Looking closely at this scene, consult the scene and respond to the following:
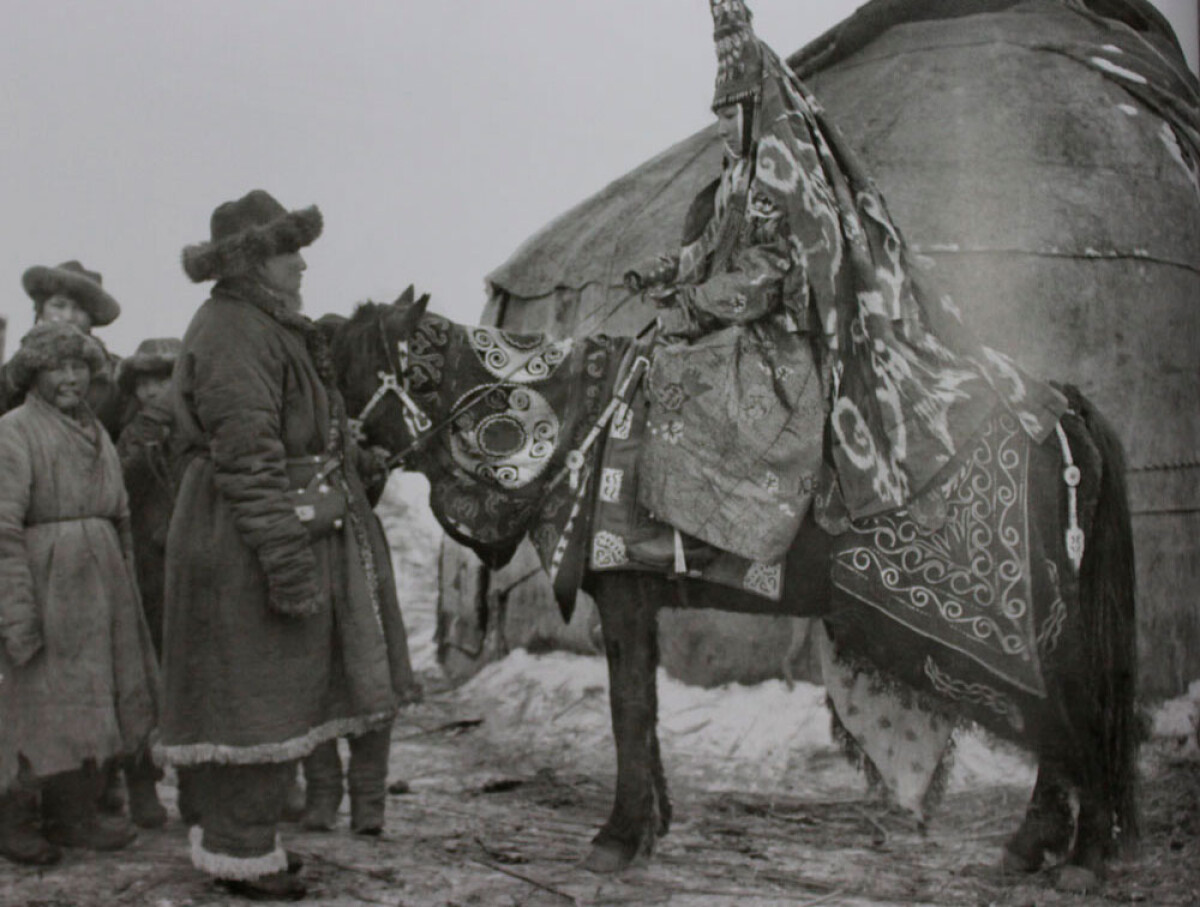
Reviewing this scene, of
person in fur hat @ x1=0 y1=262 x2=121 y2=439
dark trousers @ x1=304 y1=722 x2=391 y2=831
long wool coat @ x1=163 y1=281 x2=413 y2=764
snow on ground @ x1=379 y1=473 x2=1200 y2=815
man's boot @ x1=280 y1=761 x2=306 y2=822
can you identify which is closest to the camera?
long wool coat @ x1=163 y1=281 x2=413 y2=764

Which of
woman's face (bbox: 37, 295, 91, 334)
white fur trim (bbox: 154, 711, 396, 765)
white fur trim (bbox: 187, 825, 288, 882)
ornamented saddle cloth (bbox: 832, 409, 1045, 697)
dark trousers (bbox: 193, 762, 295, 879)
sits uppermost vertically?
woman's face (bbox: 37, 295, 91, 334)

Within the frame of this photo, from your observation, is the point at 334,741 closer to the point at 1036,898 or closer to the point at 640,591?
the point at 640,591

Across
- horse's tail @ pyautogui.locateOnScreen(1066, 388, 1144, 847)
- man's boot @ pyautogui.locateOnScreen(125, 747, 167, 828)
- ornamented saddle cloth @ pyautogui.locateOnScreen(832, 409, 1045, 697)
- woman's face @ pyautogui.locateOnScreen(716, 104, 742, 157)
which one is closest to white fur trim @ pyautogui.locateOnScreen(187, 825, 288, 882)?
man's boot @ pyautogui.locateOnScreen(125, 747, 167, 828)

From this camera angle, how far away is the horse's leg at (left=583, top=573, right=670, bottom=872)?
10.5ft

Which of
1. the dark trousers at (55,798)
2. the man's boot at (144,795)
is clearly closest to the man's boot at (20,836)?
the dark trousers at (55,798)

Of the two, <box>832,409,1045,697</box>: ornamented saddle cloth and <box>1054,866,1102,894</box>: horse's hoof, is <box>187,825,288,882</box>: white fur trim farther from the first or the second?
<box>1054,866,1102,894</box>: horse's hoof

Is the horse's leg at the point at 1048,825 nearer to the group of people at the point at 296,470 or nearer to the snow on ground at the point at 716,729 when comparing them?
the snow on ground at the point at 716,729

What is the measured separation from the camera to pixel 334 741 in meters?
3.37

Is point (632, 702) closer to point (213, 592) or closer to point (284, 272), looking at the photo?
point (213, 592)

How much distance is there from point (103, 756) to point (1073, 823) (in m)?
2.53

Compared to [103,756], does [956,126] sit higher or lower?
higher

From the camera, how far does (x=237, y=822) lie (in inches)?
110

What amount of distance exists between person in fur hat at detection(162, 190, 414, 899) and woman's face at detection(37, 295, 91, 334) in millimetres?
746

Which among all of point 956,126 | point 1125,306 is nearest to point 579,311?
point 956,126
